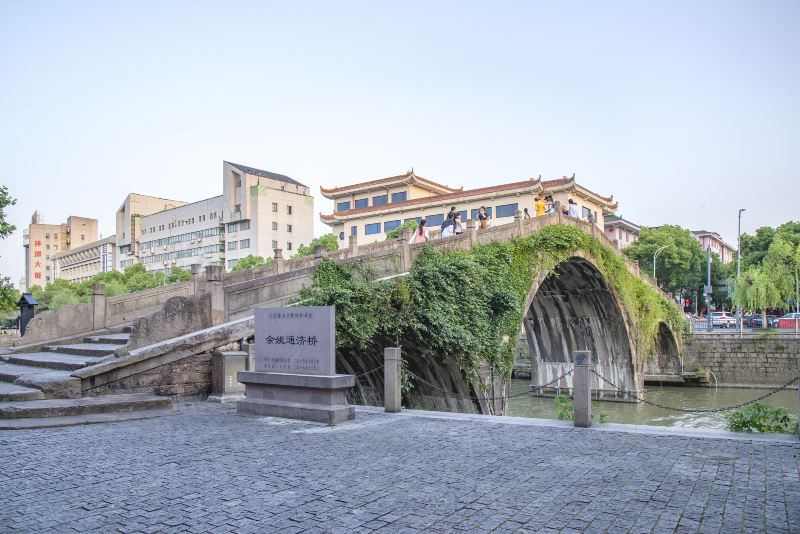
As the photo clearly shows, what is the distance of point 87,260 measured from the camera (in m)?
102

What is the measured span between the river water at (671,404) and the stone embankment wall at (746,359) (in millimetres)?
1231

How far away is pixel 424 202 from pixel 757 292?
2823 centimetres

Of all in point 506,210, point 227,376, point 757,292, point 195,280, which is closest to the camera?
point 227,376

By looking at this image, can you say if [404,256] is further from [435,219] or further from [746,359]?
[435,219]

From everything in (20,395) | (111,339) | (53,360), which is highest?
(111,339)

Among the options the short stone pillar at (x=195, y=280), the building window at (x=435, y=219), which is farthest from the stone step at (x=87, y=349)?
the building window at (x=435, y=219)

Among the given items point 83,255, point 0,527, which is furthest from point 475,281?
point 83,255

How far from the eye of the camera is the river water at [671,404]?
24.0 m

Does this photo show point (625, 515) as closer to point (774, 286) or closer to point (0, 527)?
point (0, 527)

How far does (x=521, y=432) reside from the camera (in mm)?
8062

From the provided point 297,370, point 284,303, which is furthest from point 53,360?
point 297,370

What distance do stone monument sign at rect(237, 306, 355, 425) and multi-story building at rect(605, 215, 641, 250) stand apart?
66463mm

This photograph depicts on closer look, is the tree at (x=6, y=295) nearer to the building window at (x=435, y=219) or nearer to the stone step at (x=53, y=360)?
the stone step at (x=53, y=360)

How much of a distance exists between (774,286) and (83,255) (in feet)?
336
